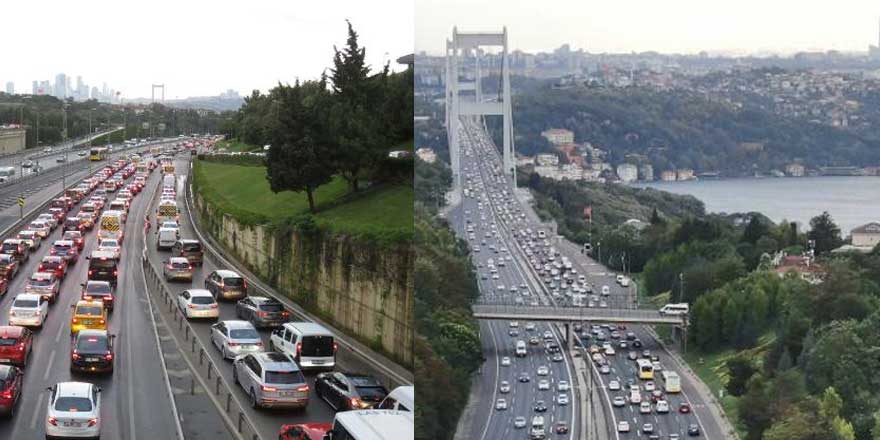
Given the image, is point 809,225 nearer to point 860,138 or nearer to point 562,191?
point 860,138

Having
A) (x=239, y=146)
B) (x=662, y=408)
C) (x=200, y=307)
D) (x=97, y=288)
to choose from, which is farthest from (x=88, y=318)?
(x=239, y=146)

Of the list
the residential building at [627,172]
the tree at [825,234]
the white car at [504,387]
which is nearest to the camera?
the white car at [504,387]

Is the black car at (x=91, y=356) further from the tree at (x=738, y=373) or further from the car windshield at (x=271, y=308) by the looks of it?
the tree at (x=738, y=373)

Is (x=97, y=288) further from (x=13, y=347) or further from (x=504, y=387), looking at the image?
(x=504, y=387)

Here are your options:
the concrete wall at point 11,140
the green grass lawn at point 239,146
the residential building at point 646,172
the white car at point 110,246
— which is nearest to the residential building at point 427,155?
Answer: the residential building at point 646,172

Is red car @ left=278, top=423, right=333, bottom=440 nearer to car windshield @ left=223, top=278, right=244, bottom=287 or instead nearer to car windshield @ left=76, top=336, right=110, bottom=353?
car windshield @ left=76, top=336, right=110, bottom=353

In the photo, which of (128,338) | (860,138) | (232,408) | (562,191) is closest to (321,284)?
(128,338)
